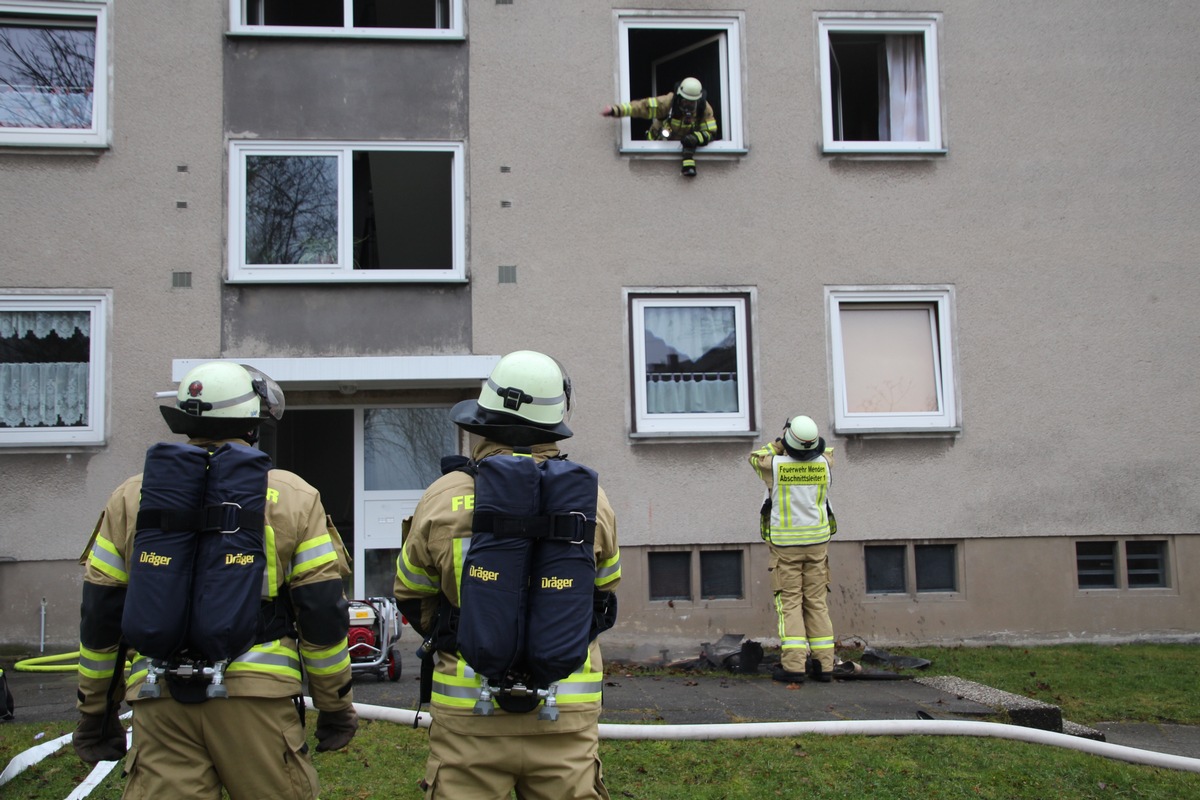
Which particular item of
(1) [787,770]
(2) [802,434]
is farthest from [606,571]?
(2) [802,434]

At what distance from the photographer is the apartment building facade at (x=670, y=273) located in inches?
386

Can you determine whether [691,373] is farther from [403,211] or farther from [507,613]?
[507,613]

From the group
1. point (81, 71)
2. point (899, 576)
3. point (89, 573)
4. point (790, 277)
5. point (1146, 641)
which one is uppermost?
point (81, 71)

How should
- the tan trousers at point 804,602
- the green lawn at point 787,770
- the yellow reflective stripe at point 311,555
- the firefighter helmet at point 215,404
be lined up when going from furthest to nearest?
the tan trousers at point 804,602 < the green lawn at point 787,770 < the firefighter helmet at point 215,404 < the yellow reflective stripe at point 311,555

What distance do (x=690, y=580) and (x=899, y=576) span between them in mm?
2092

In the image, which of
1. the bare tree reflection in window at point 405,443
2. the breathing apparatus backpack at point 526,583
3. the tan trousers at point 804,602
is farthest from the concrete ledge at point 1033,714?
the bare tree reflection in window at point 405,443

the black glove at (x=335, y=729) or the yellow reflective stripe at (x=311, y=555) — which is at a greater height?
the yellow reflective stripe at (x=311, y=555)

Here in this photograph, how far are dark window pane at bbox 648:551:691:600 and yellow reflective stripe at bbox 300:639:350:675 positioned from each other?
22.3ft

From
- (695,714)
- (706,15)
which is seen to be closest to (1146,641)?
(695,714)

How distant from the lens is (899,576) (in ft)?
33.7

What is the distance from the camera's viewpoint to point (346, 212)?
10.2m

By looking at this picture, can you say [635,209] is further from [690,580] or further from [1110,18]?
[1110,18]

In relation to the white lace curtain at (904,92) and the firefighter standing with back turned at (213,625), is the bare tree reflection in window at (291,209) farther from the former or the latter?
the firefighter standing with back turned at (213,625)

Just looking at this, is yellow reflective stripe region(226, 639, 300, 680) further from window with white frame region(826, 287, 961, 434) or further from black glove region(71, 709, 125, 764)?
window with white frame region(826, 287, 961, 434)
